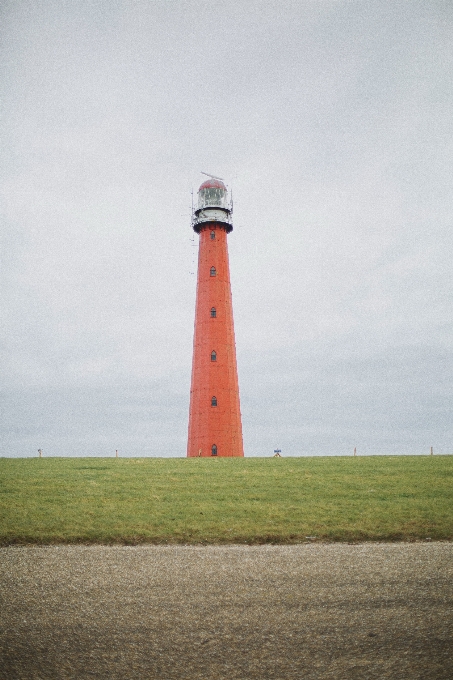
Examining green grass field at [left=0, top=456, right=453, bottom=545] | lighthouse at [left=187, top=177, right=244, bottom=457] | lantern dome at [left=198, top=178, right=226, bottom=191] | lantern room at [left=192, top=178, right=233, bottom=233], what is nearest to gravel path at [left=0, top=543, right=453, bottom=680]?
green grass field at [left=0, top=456, right=453, bottom=545]

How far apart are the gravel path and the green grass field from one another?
7.92 feet

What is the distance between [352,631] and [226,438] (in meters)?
30.3

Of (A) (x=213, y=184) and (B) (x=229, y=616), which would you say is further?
(A) (x=213, y=184)

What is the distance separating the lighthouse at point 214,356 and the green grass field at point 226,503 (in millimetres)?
11998

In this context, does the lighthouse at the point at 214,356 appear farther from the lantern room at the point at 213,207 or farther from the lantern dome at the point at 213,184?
the lantern dome at the point at 213,184

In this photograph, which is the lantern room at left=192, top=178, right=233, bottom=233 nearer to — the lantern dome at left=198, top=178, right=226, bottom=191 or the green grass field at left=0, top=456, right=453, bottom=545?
the lantern dome at left=198, top=178, right=226, bottom=191

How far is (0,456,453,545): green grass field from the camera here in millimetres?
12836

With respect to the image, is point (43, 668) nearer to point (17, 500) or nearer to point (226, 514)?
point (226, 514)

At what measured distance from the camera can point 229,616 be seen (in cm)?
692

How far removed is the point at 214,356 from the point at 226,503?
21521 mm

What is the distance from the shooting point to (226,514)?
48.4ft

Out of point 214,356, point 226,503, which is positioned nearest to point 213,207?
point 214,356

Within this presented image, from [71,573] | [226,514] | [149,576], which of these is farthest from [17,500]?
[149,576]

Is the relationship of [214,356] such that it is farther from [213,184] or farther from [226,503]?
[226,503]
